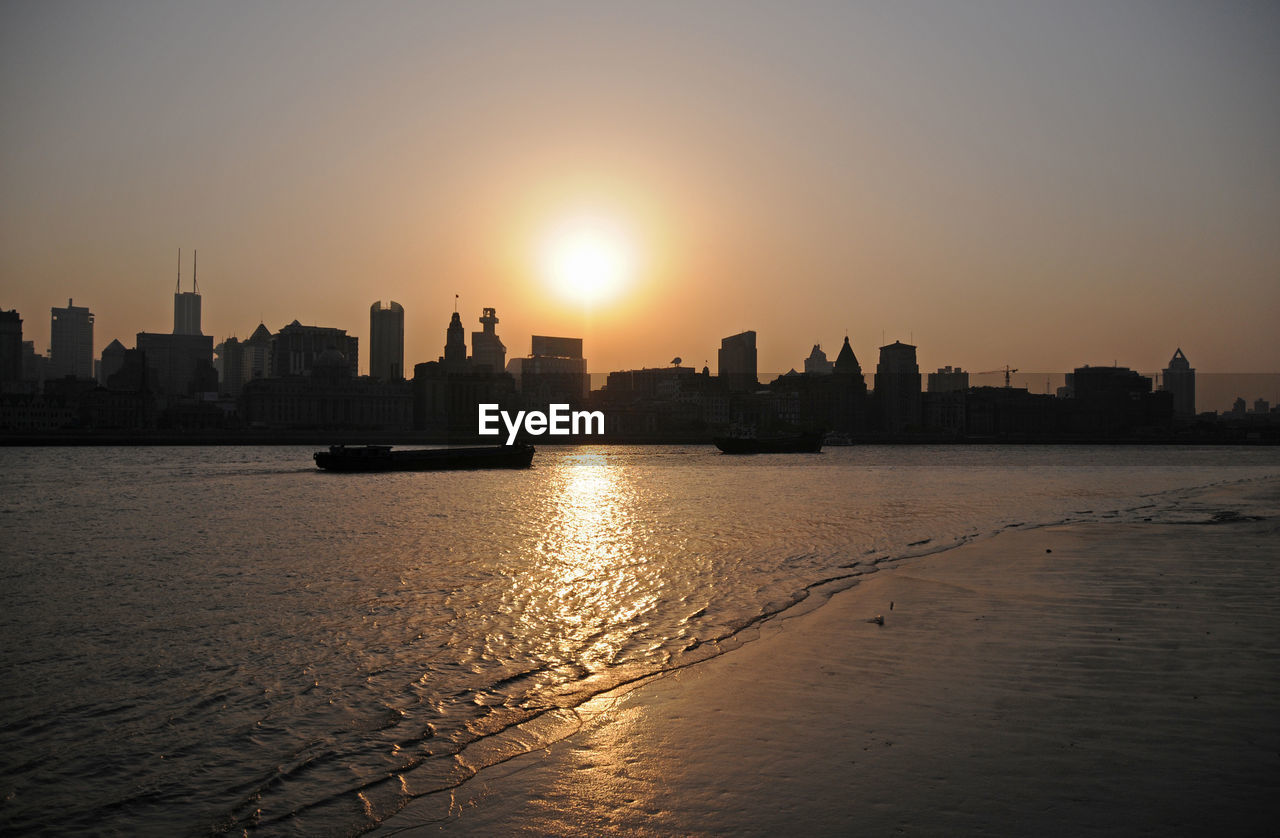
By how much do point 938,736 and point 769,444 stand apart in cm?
14696

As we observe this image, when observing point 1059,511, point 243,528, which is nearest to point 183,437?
point 243,528

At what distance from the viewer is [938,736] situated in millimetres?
9992

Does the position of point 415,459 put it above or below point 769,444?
below

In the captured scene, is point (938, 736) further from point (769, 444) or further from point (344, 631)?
point (769, 444)

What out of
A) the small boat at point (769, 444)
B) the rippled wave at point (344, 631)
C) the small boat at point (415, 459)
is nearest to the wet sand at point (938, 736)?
the rippled wave at point (344, 631)

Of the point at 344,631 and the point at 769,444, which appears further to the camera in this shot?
the point at 769,444

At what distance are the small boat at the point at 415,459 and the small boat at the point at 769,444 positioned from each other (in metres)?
51.2

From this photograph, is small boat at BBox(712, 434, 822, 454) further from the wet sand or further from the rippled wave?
the wet sand

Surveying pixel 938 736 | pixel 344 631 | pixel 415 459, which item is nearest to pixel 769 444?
pixel 415 459

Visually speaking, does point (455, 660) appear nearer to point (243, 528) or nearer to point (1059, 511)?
point (243, 528)

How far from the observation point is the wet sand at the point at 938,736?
8008 millimetres

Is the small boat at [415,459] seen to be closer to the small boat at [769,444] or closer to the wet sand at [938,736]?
the small boat at [769,444]

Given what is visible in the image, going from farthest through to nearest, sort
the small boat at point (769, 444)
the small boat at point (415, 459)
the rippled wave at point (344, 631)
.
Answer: the small boat at point (769, 444)
the small boat at point (415, 459)
the rippled wave at point (344, 631)

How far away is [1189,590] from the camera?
1888 centimetres
